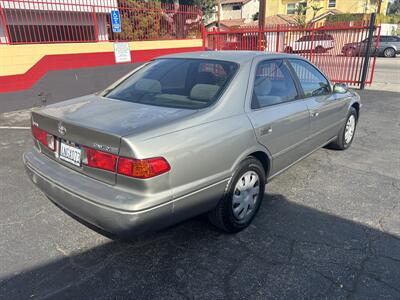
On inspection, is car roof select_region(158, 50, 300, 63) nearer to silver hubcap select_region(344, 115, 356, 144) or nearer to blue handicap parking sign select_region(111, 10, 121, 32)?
silver hubcap select_region(344, 115, 356, 144)

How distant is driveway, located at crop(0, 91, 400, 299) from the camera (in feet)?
7.39

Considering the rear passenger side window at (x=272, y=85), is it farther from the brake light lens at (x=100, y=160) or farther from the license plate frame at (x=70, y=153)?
the license plate frame at (x=70, y=153)

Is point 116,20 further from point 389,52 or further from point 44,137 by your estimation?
point 389,52

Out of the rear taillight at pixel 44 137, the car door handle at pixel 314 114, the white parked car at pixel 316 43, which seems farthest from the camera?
the white parked car at pixel 316 43

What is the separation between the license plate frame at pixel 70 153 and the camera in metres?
2.38

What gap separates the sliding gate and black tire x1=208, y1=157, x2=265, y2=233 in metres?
8.95

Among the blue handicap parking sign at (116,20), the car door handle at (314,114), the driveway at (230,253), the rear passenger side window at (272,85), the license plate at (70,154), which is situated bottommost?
the driveway at (230,253)

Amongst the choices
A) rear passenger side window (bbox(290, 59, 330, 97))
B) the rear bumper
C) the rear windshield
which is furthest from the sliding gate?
the rear bumper

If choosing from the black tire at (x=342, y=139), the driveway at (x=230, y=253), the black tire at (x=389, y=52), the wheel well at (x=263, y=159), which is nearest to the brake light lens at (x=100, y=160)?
the driveway at (x=230, y=253)

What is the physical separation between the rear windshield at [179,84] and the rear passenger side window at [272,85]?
0.31 metres

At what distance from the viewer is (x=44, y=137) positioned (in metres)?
2.74

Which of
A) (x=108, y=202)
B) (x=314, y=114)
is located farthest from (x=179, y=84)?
(x=314, y=114)

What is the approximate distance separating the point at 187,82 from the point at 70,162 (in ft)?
4.14

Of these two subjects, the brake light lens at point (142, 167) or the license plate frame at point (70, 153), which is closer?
the brake light lens at point (142, 167)
